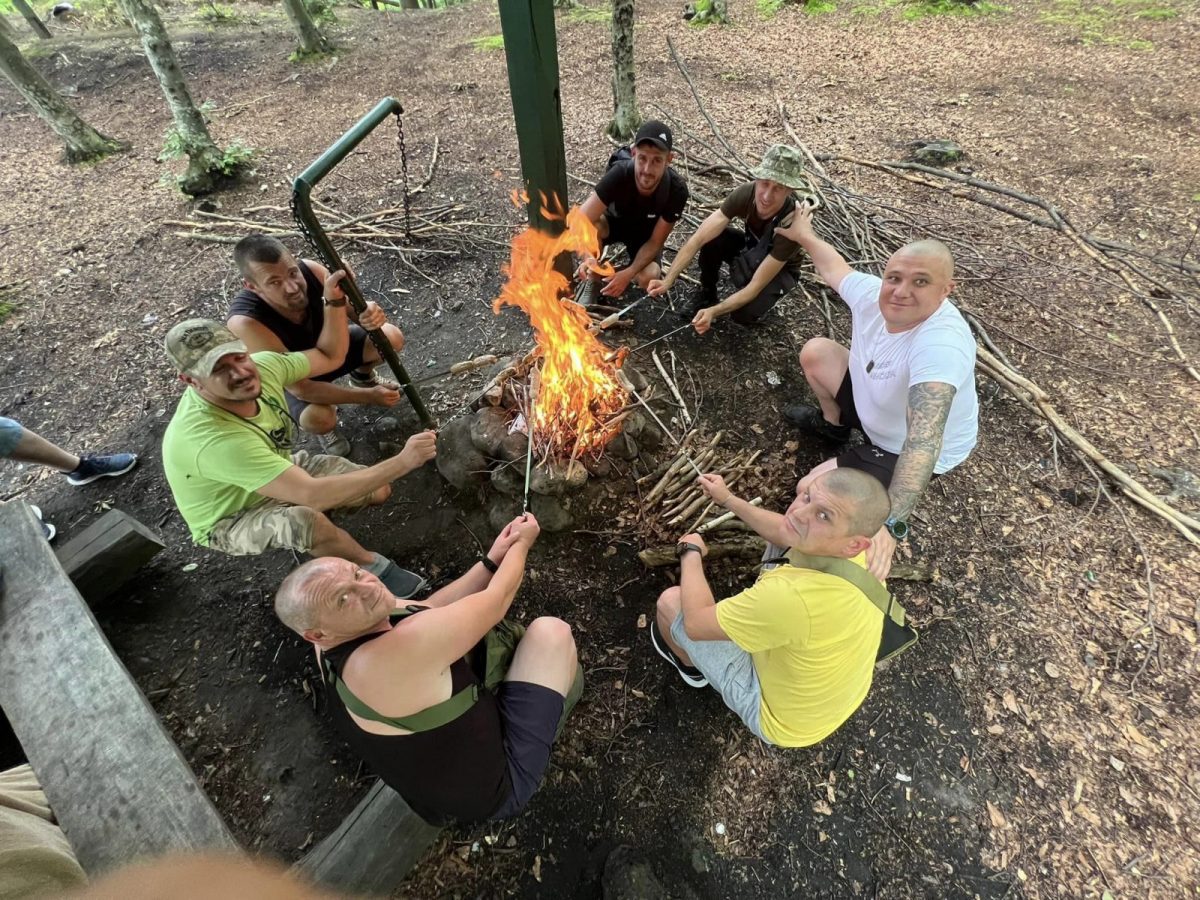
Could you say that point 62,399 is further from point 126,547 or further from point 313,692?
point 313,692

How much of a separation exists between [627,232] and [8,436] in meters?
5.27

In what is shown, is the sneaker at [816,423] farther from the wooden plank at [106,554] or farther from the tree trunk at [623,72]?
the tree trunk at [623,72]

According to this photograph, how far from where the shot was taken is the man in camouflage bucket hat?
447 centimetres

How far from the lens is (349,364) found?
4.66 meters

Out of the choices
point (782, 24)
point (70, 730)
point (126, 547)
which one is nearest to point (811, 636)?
point (70, 730)

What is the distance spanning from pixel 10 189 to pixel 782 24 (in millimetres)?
14185

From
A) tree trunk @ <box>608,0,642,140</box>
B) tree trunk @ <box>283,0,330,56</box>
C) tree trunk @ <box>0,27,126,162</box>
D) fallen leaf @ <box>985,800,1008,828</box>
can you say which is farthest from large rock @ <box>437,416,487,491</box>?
tree trunk @ <box>283,0,330,56</box>

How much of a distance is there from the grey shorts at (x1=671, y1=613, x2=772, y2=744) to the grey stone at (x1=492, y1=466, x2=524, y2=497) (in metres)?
1.51

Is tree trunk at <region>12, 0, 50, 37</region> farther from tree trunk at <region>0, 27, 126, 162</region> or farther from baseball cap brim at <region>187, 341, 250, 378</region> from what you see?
baseball cap brim at <region>187, 341, 250, 378</region>

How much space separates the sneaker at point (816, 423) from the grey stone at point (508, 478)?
7.85ft

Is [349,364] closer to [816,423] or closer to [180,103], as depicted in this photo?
[816,423]

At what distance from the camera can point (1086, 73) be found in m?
9.24

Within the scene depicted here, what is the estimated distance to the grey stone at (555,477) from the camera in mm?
3711

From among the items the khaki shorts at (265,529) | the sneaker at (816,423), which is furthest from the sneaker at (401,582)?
the sneaker at (816,423)
